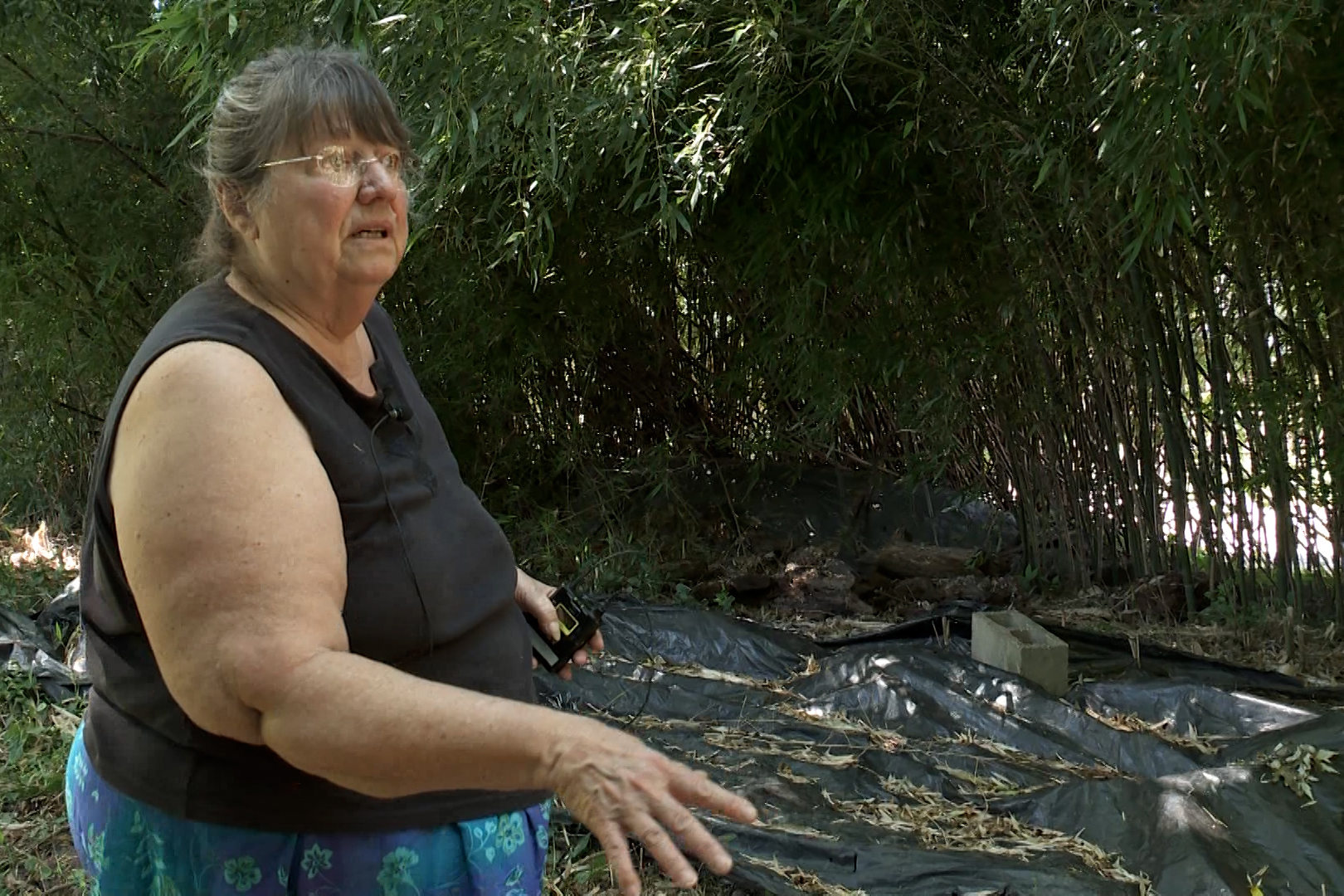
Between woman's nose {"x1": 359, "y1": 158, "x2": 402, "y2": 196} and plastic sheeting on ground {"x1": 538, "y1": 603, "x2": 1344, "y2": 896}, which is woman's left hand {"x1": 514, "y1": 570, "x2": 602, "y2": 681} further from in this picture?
plastic sheeting on ground {"x1": 538, "y1": 603, "x2": 1344, "y2": 896}

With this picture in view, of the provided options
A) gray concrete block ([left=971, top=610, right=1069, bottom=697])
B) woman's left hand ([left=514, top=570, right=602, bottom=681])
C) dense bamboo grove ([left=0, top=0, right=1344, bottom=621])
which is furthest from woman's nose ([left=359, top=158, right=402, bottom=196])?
gray concrete block ([left=971, top=610, right=1069, bottom=697])

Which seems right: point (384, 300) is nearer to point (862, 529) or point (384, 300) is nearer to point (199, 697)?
point (862, 529)

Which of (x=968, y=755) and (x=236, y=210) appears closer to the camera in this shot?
(x=236, y=210)

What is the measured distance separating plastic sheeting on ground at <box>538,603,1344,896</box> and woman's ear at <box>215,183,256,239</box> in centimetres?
150

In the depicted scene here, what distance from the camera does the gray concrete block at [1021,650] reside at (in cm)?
324

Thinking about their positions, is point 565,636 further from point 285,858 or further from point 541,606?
point 285,858

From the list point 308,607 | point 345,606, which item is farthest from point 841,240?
point 308,607

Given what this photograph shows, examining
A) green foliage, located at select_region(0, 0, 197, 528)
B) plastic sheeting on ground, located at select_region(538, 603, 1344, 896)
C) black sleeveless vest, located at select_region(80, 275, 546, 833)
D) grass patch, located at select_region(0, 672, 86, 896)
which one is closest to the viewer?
black sleeveless vest, located at select_region(80, 275, 546, 833)

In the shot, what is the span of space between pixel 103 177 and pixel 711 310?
7.28 ft

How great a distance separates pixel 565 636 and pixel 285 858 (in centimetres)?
50

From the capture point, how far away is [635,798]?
2.94 ft

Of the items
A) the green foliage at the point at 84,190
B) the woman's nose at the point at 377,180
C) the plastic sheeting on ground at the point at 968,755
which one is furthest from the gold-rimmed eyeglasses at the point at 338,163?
the green foliage at the point at 84,190

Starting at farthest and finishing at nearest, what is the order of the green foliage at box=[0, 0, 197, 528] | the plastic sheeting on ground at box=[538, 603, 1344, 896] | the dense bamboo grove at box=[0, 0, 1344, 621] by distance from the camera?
the green foliage at box=[0, 0, 197, 528] < the dense bamboo grove at box=[0, 0, 1344, 621] < the plastic sheeting on ground at box=[538, 603, 1344, 896]

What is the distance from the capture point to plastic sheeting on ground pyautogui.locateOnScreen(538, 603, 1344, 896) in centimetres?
227
